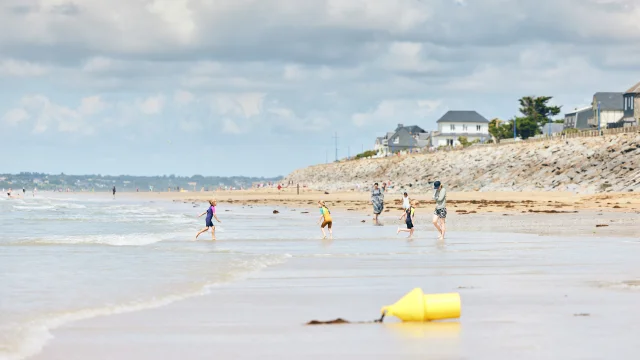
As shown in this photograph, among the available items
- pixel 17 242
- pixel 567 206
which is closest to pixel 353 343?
pixel 17 242

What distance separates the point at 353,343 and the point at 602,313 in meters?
3.79

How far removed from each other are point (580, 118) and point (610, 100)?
10.5 meters

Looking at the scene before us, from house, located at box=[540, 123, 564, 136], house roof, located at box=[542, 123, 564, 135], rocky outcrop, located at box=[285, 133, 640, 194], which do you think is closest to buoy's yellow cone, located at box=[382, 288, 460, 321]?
rocky outcrop, located at box=[285, 133, 640, 194]

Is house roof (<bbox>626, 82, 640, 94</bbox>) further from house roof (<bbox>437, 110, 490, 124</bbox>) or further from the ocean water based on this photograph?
the ocean water

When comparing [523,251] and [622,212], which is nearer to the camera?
[523,251]

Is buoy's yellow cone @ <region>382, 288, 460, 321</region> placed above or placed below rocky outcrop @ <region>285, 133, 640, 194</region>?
below

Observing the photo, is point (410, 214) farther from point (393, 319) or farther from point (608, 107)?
point (608, 107)

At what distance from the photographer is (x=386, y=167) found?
150m

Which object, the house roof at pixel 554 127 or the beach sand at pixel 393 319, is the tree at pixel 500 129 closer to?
the house roof at pixel 554 127

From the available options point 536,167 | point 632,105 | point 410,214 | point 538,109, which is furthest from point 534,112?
point 410,214

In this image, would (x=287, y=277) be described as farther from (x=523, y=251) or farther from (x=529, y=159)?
(x=529, y=159)

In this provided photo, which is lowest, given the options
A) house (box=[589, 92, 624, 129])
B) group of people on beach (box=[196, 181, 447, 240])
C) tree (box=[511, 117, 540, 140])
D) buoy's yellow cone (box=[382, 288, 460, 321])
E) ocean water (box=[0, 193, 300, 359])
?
ocean water (box=[0, 193, 300, 359])

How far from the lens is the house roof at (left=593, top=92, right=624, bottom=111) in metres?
136

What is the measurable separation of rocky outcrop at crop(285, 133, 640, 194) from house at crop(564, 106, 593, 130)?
25.3 meters
